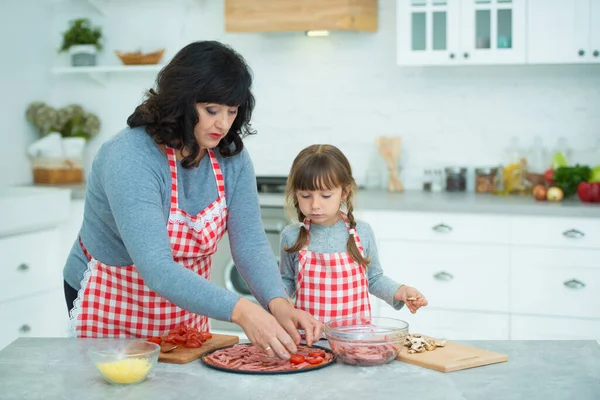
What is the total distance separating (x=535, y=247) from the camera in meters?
3.90

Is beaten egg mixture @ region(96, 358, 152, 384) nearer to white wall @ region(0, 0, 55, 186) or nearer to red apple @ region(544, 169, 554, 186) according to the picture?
red apple @ region(544, 169, 554, 186)

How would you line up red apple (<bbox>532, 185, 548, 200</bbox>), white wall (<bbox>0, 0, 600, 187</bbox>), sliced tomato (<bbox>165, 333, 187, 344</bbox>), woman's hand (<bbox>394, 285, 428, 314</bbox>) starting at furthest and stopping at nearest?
white wall (<bbox>0, 0, 600, 187</bbox>) < red apple (<bbox>532, 185, 548, 200</bbox>) < woman's hand (<bbox>394, 285, 428, 314</bbox>) < sliced tomato (<bbox>165, 333, 187, 344</bbox>)

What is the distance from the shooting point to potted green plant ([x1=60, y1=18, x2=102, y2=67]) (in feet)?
16.6

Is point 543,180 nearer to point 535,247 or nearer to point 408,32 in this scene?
point 535,247

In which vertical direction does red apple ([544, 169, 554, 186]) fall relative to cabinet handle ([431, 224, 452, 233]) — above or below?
above

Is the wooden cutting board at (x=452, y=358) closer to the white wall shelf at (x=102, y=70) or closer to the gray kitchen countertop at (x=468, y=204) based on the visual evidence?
the gray kitchen countertop at (x=468, y=204)

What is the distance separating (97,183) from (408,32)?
7.98 feet

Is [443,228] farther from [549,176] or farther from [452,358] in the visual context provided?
[452,358]

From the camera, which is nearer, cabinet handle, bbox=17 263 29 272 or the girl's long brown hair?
the girl's long brown hair

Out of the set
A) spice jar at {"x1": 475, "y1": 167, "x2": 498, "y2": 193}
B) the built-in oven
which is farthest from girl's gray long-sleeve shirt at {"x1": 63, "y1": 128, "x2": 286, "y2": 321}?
spice jar at {"x1": 475, "y1": 167, "x2": 498, "y2": 193}

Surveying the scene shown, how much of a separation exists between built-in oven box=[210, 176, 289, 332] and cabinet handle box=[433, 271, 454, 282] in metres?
0.80

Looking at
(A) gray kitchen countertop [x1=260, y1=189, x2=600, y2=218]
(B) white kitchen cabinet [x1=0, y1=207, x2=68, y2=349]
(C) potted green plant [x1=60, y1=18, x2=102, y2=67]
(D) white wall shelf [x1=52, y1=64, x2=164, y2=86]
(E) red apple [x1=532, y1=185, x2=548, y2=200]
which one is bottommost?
(B) white kitchen cabinet [x1=0, y1=207, x2=68, y2=349]

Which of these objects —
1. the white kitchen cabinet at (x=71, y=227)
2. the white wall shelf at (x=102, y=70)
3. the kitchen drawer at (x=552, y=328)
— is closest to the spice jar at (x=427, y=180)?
the kitchen drawer at (x=552, y=328)

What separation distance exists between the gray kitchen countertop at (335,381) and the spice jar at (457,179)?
257 cm
